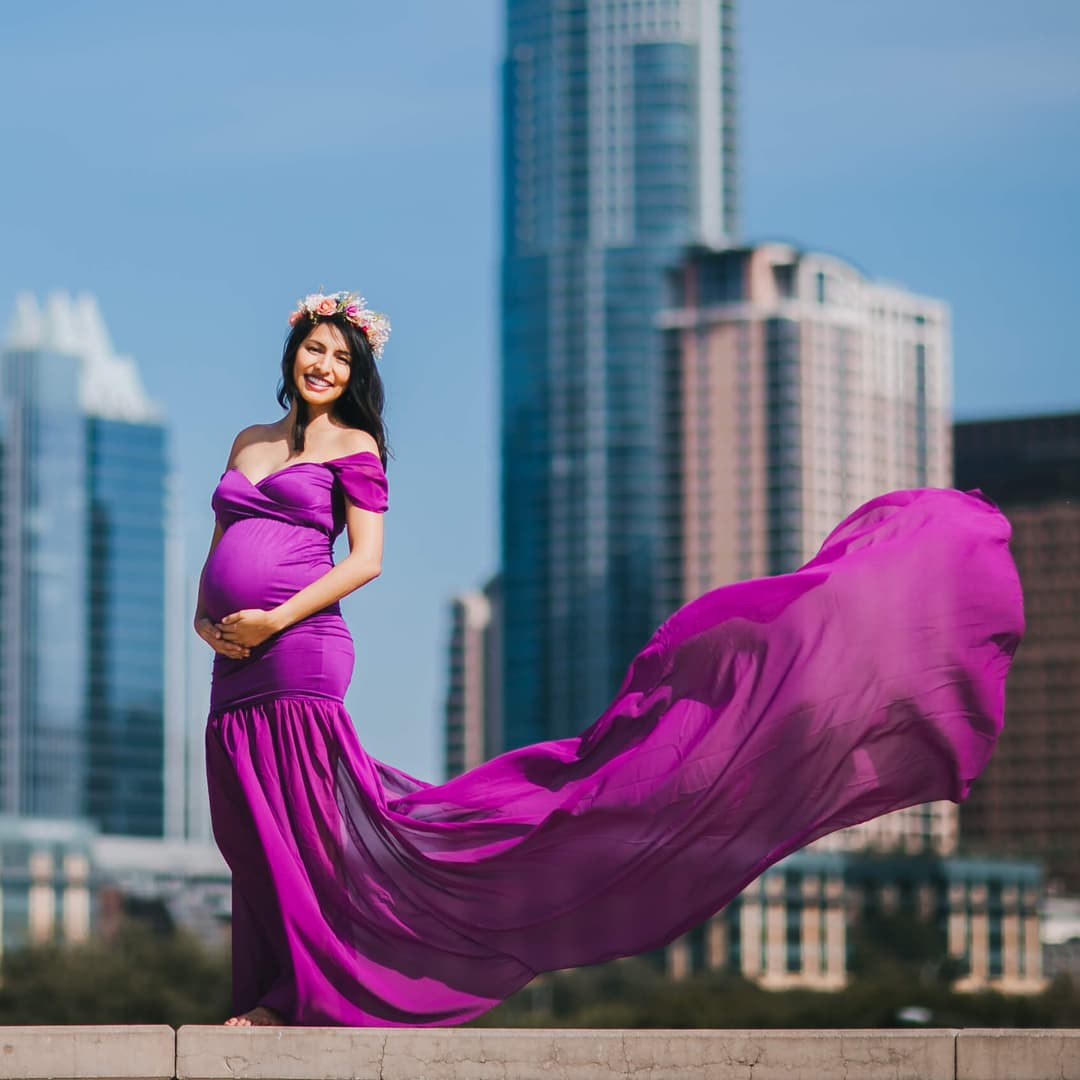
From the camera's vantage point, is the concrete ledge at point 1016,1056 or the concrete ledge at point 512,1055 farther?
the concrete ledge at point 1016,1056

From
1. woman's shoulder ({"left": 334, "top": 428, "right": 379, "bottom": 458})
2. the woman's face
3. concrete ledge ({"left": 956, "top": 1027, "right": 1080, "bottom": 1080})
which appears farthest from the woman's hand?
concrete ledge ({"left": 956, "top": 1027, "right": 1080, "bottom": 1080})

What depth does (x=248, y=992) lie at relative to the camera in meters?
9.59

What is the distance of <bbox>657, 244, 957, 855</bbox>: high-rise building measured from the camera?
17312cm

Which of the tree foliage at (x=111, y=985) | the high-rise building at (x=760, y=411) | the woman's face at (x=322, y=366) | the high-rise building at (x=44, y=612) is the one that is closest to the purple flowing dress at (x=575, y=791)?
the woman's face at (x=322, y=366)

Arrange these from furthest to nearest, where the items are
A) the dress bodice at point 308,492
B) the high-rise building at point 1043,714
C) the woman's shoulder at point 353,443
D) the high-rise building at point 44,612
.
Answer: the high-rise building at point 44,612
the high-rise building at point 1043,714
the woman's shoulder at point 353,443
the dress bodice at point 308,492

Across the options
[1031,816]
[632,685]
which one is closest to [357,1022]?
[632,685]

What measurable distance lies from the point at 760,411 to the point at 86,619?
4433 cm

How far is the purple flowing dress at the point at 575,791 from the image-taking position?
948cm

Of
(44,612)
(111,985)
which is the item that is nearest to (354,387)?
(111,985)

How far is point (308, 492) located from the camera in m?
9.68

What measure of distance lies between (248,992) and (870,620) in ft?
7.96

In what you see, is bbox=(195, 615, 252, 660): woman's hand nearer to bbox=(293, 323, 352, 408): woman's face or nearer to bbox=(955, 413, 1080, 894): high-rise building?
bbox=(293, 323, 352, 408): woman's face

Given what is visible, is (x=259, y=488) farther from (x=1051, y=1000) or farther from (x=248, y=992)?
(x=1051, y=1000)

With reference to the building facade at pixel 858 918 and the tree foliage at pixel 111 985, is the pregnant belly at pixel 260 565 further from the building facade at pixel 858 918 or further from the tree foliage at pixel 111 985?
the building facade at pixel 858 918
